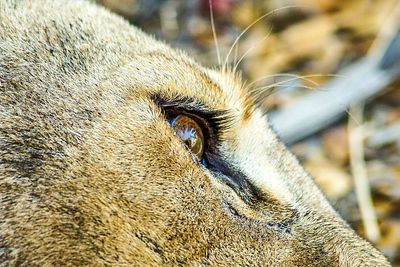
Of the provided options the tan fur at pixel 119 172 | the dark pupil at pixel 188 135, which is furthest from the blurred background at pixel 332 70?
the dark pupil at pixel 188 135

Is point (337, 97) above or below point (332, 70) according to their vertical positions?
below

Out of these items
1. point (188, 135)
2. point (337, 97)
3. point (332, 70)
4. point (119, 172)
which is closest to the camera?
point (119, 172)

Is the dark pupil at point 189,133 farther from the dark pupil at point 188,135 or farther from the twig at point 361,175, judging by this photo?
the twig at point 361,175

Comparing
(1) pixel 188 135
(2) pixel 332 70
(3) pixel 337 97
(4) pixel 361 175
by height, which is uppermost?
(2) pixel 332 70

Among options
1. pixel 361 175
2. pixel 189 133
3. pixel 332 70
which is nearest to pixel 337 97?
pixel 361 175

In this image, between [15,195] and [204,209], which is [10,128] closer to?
[15,195]

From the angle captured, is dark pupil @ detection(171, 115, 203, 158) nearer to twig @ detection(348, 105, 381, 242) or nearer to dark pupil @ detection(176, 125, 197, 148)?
dark pupil @ detection(176, 125, 197, 148)

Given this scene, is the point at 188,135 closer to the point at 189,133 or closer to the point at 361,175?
the point at 189,133
